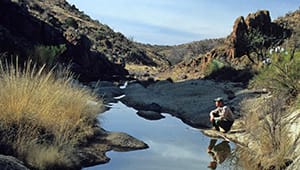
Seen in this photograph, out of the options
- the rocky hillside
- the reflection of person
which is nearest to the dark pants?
the reflection of person

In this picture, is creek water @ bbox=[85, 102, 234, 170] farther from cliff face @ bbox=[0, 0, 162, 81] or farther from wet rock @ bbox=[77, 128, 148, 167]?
cliff face @ bbox=[0, 0, 162, 81]

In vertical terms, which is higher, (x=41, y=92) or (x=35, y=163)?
(x=41, y=92)

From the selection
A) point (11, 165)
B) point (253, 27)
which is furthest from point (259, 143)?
point (253, 27)

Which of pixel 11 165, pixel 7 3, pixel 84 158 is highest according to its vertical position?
pixel 7 3

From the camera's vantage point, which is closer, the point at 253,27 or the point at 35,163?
the point at 35,163

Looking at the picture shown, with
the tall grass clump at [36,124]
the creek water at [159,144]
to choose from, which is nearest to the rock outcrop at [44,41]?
the creek water at [159,144]

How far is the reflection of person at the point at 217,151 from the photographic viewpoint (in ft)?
47.1

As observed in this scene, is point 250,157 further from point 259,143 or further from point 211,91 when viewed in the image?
point 211,91

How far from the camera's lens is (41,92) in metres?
12.6

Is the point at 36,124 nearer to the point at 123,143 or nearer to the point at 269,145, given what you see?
the point at 123,143

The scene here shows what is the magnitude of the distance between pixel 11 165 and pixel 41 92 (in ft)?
16.2

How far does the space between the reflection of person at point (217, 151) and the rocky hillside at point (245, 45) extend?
18721mm

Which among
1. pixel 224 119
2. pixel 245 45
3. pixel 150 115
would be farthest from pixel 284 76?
pixel 245 45

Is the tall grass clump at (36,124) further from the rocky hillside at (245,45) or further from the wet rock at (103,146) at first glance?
the rocky hillside at (245,45)
